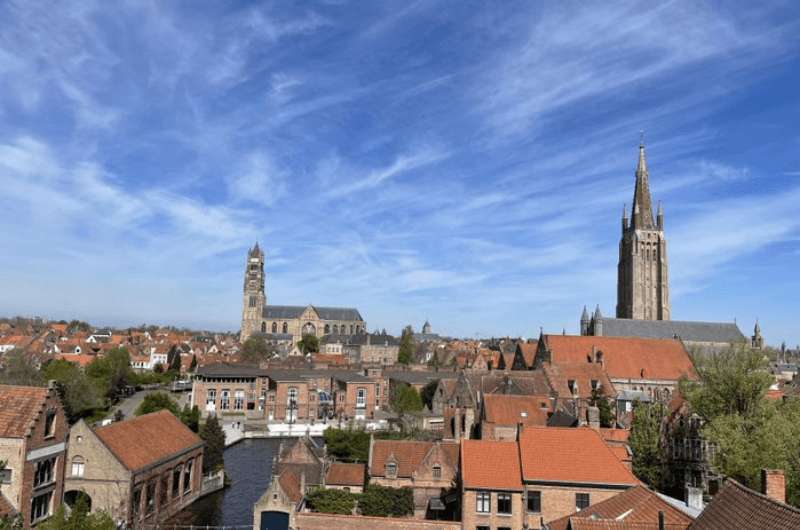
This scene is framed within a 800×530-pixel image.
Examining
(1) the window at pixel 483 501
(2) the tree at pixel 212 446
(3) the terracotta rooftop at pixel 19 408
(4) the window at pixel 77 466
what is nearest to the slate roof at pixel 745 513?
(1) the window at pixel 483 501

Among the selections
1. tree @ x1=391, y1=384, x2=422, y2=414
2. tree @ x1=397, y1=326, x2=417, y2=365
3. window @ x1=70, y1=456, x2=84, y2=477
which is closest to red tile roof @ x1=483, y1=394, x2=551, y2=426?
window @ x1=70, y1=456, x2=84, y2=477

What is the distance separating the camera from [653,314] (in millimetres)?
108375

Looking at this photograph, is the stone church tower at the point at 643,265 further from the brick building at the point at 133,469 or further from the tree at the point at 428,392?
the brick building at the point at 133,469

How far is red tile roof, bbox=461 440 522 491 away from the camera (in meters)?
32.8

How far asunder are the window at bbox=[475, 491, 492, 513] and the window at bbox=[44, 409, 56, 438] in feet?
75.1

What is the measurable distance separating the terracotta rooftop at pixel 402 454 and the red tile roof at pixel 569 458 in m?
8.24

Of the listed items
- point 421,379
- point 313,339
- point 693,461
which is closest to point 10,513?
point 693,461

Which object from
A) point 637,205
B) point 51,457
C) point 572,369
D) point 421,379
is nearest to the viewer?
point 51,457

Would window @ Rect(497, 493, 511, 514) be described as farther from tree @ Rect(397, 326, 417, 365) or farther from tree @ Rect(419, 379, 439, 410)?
tree @ Rect(397, 326, 417, 365)

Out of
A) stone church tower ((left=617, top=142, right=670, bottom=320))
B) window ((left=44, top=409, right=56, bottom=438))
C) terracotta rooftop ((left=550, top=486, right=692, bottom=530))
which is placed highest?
stone church tower ((left=617, top=142, right=670, bottom=320))

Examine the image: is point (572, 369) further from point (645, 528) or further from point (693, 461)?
point (645, 528)

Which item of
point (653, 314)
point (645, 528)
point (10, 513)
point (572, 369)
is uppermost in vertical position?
point (653, 314)

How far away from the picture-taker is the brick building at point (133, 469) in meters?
36.4

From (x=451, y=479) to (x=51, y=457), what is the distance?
74.9ft
